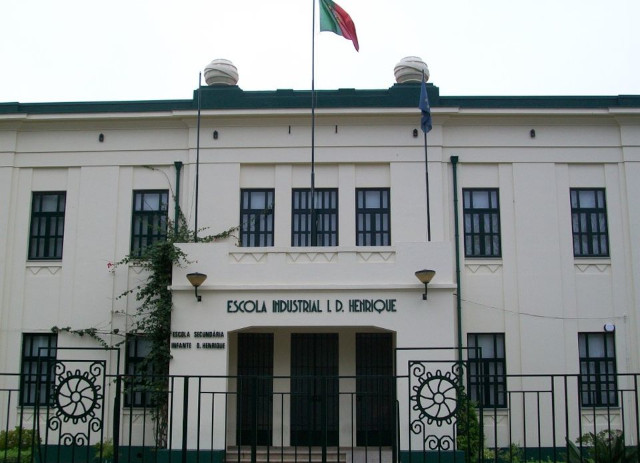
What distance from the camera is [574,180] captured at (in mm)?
17828

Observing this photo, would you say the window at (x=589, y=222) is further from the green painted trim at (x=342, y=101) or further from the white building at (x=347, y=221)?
the green painted trim at (x=342, y=101)

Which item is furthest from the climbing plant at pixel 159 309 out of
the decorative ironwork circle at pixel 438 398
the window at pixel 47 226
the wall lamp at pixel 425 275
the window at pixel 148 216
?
the decorative ironwork circle at pixel 438 398

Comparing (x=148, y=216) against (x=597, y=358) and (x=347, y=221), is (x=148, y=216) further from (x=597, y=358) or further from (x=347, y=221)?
(x=597, y=358)

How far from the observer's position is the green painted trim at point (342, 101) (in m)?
18.0

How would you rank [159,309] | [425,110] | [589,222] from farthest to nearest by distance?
1. [589,222]
2. [425,110]
3. [159,309]

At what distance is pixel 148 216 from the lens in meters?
18.0

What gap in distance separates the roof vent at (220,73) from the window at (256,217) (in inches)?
124

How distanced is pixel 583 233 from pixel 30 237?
14.3m

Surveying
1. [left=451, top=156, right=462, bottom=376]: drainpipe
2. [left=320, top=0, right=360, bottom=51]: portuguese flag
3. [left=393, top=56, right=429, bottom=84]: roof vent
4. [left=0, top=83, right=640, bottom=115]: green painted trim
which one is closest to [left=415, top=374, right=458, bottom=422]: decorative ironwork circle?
[left=451, top=156, right=462, bottom=376]: drainpipe

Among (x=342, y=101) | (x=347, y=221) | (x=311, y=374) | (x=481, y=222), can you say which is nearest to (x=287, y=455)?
(x=311, y=374)

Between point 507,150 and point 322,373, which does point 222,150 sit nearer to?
point 322,373

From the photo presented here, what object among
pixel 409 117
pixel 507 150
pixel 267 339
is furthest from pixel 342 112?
pixel 267 339

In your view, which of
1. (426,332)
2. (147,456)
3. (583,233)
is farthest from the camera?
(583,233)

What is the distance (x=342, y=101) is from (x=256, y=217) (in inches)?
149
